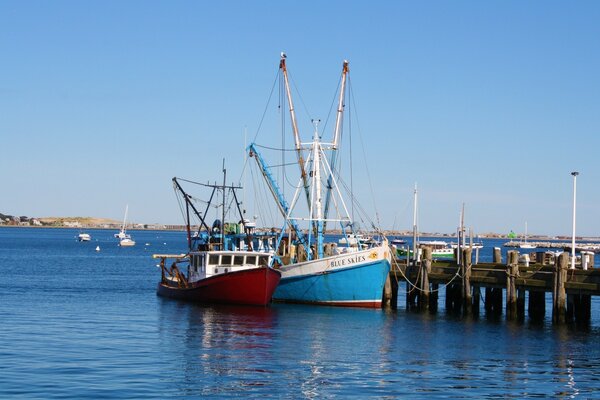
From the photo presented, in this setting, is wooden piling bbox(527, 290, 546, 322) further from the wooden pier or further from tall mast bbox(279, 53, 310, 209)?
tall mast bbox(279, 53, 310, 209)

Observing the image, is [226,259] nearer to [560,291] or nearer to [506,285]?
[506,285]

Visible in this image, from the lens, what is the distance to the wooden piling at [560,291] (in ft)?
152

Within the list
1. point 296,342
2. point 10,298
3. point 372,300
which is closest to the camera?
point 296,342

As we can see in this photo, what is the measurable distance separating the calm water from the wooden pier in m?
1.32

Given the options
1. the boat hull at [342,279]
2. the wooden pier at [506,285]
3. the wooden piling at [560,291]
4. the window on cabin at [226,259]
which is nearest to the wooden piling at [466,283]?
the wooden pier at [506,285]

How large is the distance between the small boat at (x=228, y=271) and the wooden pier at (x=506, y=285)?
7.91m

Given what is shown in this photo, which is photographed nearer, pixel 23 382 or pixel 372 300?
pixel 23 382

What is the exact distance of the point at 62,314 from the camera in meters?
49.5

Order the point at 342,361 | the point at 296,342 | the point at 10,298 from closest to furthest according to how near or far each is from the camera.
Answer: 1. the point at 342,361
2. the point at 296,342
3. the point at 10,298

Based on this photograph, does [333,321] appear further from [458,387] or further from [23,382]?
[23,382]

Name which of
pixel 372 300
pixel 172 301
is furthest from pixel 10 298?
pixel 372 300

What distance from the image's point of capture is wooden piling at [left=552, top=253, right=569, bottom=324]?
152 feet

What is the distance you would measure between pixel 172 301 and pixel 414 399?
33.7 m

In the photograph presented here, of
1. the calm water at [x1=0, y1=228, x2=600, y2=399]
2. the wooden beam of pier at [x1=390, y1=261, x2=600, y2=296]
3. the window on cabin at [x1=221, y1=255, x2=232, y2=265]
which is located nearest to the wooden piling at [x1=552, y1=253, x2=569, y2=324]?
the wooden beam of pier at [x1=390, y1=261, x2=600, y2=296]
